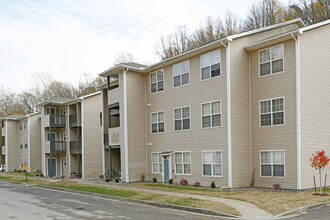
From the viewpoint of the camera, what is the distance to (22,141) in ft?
196

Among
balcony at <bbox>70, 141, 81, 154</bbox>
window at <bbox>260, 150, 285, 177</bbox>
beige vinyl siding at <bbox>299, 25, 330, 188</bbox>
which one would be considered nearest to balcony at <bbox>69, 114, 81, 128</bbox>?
balcony at <bbox>70, 141, 81, 154</bbox>

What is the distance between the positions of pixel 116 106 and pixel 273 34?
1381 centimetres

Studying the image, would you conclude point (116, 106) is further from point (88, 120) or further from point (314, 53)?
point (314, 53)

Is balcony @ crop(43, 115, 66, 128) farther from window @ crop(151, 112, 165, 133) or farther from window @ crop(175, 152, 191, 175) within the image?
window @ crop(175, 152, 191, 175)

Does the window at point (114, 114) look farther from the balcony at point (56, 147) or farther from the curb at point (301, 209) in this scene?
the curb at point (301, 209)

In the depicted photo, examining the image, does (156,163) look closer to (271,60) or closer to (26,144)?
(271,60)

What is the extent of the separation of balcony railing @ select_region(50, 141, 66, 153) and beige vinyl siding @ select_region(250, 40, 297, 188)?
1086 inches

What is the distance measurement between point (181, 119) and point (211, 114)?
324 centimetres

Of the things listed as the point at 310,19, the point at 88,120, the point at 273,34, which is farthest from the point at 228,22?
the point at 273,34

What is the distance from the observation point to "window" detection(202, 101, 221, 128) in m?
23.8

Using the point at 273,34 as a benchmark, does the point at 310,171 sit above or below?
below

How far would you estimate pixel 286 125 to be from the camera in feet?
70.1

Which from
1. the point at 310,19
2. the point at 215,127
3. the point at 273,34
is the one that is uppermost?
the point at 310,19

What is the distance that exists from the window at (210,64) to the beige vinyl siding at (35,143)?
3705 cm
